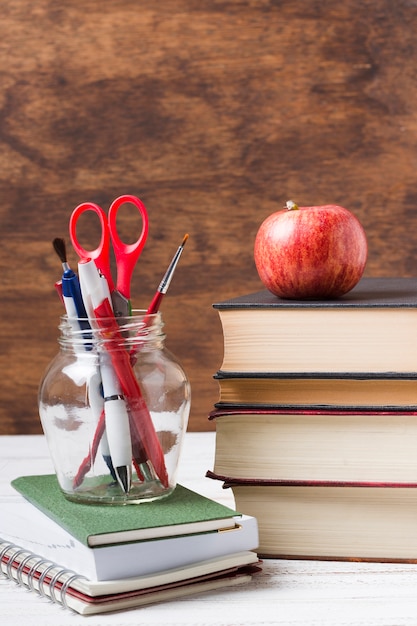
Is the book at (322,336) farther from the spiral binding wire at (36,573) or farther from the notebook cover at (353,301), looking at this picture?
the spiral binding wire at (36,573)

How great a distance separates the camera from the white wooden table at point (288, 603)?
2.28ft

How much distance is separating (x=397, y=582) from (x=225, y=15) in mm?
1002

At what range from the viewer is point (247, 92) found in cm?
148

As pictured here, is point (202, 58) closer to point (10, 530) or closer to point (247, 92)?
point (247, 92)

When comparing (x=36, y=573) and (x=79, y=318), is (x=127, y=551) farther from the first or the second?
(x=79, y=318)

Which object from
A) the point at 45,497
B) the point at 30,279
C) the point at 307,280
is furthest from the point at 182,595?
the point at 30,279

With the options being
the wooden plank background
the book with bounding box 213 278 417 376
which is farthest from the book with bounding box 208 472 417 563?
the wooden plank background

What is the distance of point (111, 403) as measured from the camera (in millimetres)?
760

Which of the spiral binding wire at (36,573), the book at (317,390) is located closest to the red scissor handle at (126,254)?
the book at (317,390)

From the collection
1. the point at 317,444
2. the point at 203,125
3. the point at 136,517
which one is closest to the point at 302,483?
the point at 317,444

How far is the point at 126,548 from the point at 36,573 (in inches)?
4.2

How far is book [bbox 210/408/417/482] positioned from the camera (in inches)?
31.5

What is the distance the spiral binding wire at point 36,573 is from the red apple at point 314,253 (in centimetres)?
33

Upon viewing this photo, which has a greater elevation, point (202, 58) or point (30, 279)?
point (202, 58)
